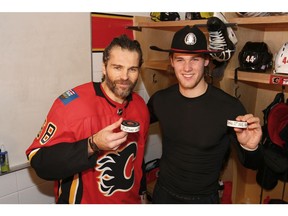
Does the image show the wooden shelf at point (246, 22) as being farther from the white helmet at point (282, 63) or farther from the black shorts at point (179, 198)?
the black shorts at point (179, 198)

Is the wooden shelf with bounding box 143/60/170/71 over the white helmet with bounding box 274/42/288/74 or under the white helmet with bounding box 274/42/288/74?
under

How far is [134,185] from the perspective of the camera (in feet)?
5.05

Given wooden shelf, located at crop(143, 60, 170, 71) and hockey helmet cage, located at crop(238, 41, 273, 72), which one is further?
wooden shelf, located at crop(143, 60, 170, 71)

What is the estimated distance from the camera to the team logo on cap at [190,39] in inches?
56.0

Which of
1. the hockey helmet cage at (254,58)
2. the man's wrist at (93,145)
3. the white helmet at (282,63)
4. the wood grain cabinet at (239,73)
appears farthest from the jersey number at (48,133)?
the white helmet at (282,63)

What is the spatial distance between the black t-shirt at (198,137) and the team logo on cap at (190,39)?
0.26 m

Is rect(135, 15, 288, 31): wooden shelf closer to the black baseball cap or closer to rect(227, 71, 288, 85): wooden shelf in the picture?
the black baseball cap

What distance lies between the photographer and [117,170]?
4.62 feet

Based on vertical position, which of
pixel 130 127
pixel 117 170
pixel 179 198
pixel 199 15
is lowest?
pixel 179 198

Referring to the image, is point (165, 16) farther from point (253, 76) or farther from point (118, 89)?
point (118, 89)

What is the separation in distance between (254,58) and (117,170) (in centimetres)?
99

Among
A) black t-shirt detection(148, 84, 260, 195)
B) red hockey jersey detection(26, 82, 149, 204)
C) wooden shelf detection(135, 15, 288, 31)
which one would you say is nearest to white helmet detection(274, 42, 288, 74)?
wooden shelf detection(135, 15, 288, 31)

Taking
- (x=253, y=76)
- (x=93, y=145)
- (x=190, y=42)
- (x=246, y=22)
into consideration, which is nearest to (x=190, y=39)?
(x=190, y=42)

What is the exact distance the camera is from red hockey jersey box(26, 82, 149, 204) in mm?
1171
